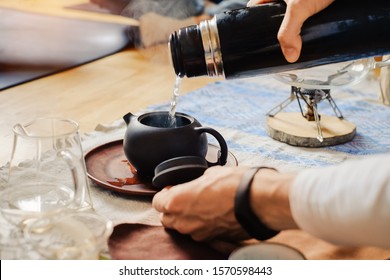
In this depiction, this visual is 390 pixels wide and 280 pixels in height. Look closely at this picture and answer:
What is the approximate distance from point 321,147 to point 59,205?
62 cm

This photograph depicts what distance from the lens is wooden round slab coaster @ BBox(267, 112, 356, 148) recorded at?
45.9 inches

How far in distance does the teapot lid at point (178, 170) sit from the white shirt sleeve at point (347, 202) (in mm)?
192

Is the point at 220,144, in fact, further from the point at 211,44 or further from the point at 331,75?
the point at 331,75

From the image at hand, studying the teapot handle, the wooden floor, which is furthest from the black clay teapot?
the wooden floor

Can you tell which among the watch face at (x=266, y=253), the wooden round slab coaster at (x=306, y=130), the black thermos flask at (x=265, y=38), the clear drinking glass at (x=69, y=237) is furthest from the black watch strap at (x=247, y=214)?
the wooden round slab coaster at (x=306, y=130)

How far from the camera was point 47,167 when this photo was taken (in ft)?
2.53

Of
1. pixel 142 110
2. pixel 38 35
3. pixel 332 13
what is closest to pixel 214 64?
pixel 332 13

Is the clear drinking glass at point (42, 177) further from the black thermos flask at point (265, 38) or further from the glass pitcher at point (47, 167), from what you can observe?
the black thermos flask at point (265, 38)

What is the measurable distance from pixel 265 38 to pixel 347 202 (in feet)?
1.22

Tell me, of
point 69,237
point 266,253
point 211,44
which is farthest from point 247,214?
point 211,44

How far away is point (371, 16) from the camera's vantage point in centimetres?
90

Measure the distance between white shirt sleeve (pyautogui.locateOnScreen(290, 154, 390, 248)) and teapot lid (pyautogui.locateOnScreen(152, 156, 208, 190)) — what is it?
0.19m

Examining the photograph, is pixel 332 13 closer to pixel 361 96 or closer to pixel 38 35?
pixel 361 96

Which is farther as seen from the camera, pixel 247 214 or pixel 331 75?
pixel 331 75
